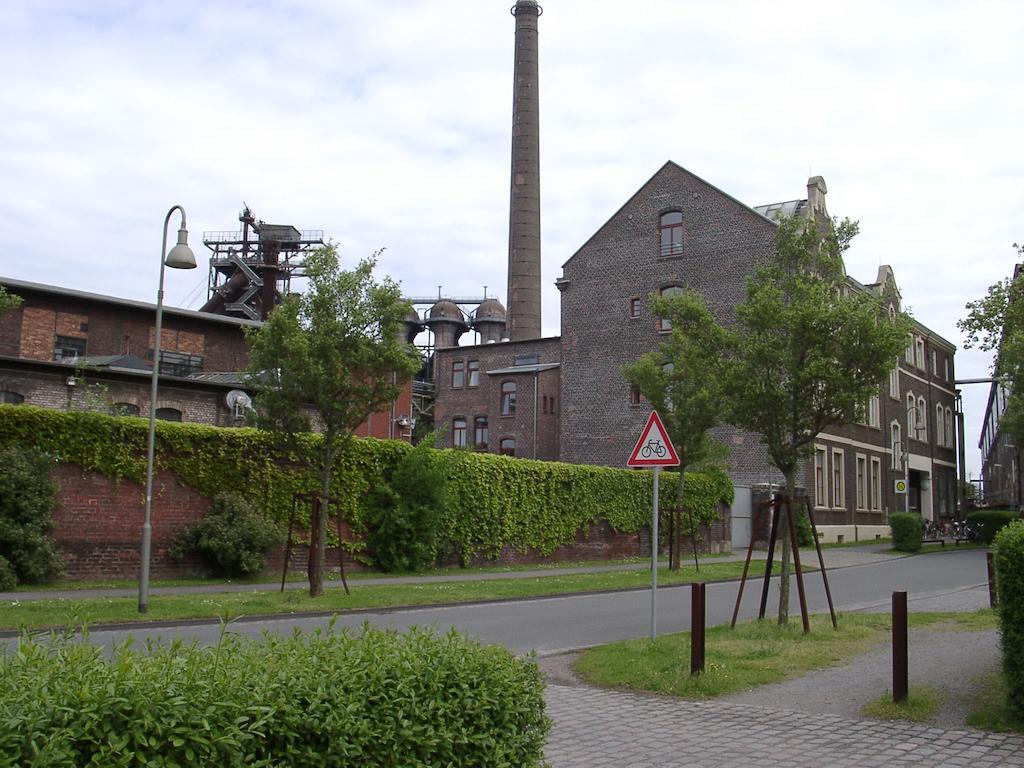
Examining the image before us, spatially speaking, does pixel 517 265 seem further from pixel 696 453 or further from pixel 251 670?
pixel 251 670

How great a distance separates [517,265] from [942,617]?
45756 mm

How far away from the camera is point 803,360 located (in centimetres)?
1330

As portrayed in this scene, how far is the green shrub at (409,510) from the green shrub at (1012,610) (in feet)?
61.3

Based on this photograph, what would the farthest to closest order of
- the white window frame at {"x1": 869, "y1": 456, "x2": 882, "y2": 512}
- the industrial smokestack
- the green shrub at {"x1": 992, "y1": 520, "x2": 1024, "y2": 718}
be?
the industrial smokestack
the white window frame at {"x1": 869, "y1": 456, "x2": 882, "y2": 512}
the green shrub at {"x1": 992, "y1": 520, "x2": 1024, "y2": 718}

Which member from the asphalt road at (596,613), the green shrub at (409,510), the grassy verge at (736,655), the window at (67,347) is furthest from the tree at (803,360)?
the window at (67,347)

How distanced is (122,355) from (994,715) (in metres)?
38.5

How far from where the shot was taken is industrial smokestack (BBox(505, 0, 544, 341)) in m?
59.2

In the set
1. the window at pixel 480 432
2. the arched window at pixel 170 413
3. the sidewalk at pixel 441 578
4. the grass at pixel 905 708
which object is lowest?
the sidewalk at pixel 441 578

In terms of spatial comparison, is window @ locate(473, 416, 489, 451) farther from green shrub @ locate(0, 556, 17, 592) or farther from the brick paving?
the brick paving

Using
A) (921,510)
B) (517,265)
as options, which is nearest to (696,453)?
(517,265)

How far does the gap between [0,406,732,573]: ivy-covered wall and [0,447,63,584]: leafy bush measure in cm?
62

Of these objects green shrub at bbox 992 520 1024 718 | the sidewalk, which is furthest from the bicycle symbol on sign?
the sidewalk

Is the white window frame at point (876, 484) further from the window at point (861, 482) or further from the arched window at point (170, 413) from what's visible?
the arched window at point (170, 413)

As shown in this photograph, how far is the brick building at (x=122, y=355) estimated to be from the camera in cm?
3070
